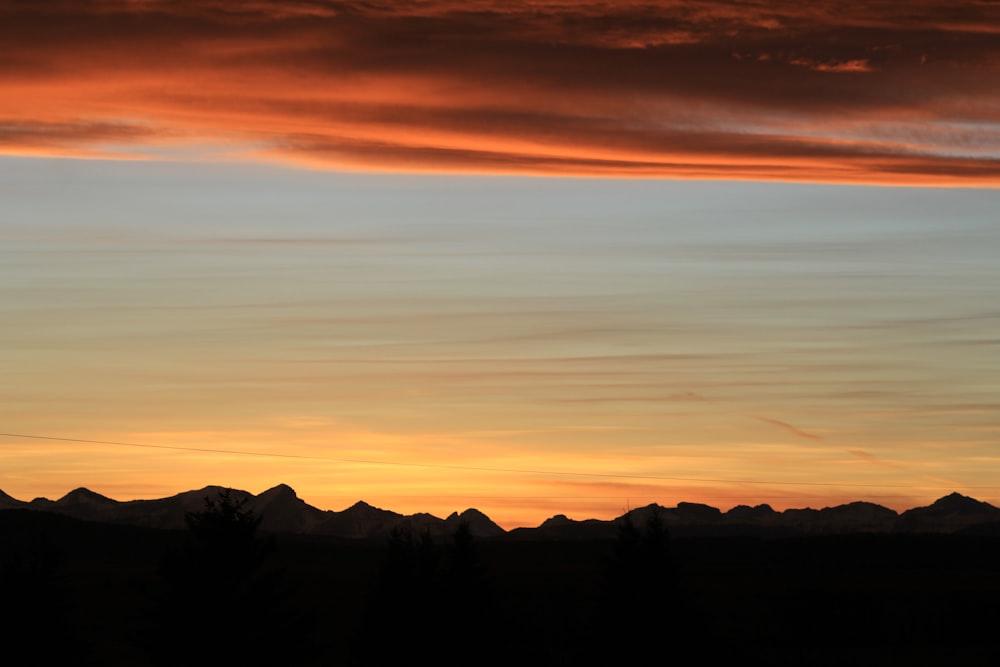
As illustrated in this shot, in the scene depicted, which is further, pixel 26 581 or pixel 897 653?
pixel 897 653

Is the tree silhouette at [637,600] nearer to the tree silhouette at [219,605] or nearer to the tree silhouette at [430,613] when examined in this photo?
the tree silhouette at [430,613]

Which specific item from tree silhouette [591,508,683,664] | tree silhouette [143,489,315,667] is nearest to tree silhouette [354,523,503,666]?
tree silhouette [591,508,683,664]

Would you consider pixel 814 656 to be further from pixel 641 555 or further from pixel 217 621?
pixel 217 621

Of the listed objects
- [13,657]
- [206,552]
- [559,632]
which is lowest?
[13,657]

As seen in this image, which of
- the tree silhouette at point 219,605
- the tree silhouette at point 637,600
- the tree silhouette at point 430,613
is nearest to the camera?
the tree silhouette at point 219,605

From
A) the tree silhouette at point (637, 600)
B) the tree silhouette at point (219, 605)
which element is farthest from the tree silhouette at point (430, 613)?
the tree silhouette at point (219, 605)

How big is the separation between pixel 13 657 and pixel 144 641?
7.10 m

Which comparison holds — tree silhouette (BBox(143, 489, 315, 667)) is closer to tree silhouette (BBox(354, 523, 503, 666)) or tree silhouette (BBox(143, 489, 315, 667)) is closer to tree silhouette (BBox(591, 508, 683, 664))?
tree silhouette (BBox(354, 523, 503, 666))

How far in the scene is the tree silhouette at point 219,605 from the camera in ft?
213

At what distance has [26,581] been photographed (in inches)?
2483

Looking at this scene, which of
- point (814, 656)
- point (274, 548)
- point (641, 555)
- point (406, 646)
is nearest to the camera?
point (274, 548)

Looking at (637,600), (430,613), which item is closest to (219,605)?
(430,613)

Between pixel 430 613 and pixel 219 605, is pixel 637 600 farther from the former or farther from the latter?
pixel 219 605

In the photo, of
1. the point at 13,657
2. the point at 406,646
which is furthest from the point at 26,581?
the point at 406,646
